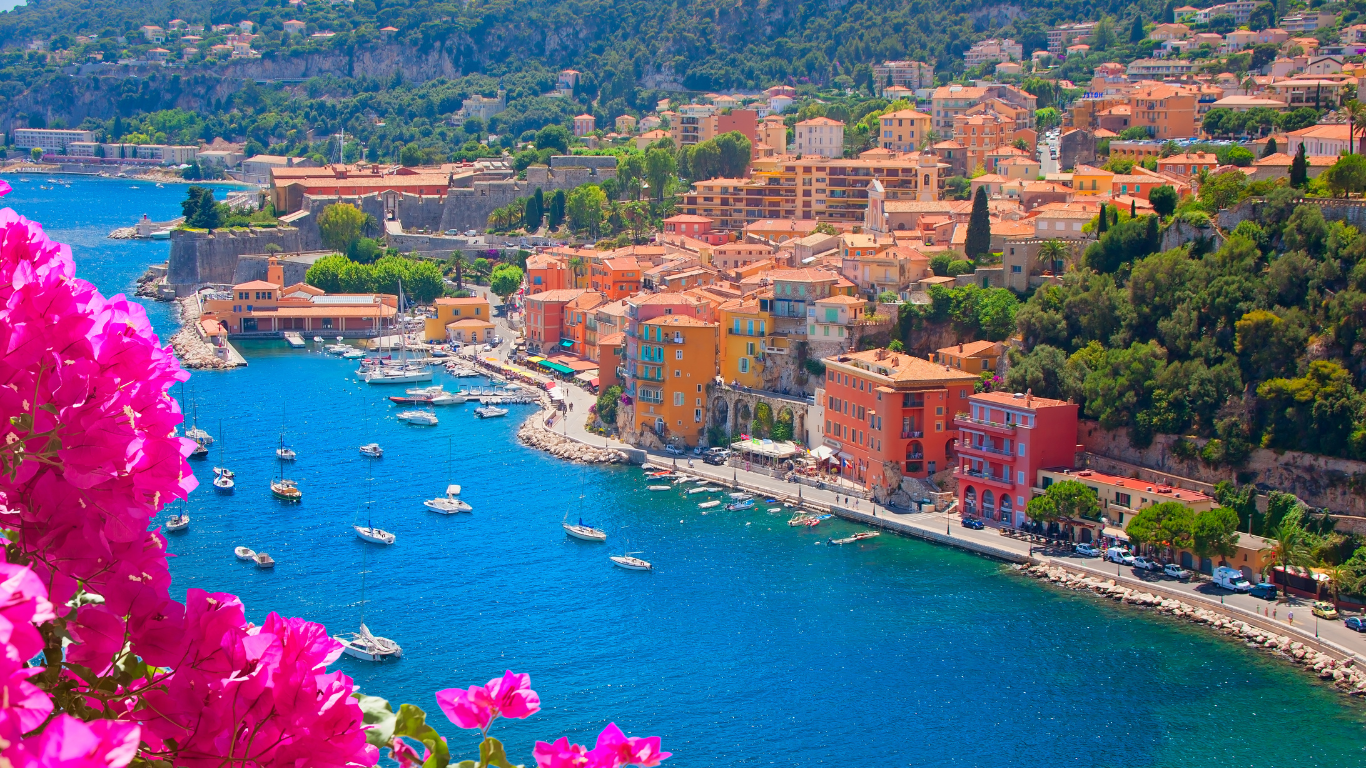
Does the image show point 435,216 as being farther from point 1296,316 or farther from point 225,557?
point 1296,316

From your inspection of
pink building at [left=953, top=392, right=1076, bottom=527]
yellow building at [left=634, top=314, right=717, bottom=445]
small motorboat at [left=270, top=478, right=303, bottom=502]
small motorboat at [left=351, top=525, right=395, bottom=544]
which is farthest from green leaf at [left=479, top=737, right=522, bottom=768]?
yellow building at [left=634, top=314, right=717, bottom=445]

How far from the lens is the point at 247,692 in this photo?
2012 mm

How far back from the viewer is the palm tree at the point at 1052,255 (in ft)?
88.3

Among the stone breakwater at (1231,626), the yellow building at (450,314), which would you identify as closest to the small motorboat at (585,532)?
the stone breakwater at (1231,626)

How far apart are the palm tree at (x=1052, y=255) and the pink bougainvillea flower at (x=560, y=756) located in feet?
83.9

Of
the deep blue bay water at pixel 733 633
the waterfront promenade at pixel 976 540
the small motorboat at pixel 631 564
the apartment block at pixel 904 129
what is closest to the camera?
the deep blue bay water at pixel 733 633

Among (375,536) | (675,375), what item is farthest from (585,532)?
(675,375)

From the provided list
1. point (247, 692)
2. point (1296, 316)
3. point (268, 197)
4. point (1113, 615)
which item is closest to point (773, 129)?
point (268, 197)

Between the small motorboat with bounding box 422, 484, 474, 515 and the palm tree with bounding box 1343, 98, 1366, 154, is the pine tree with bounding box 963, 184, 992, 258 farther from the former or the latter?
the small motorboat with bounding box 422, 484, 474, 515

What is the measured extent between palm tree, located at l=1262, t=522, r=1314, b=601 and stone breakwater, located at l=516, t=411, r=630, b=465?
11002mm

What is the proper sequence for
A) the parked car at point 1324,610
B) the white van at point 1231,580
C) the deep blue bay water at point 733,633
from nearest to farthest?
the deep blue bay water at point 733,633, the parked car at point 1324,610, the white van at point 1231,580

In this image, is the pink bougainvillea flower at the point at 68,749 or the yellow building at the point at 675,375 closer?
the pink bougainvillea flower at the point at 68,749

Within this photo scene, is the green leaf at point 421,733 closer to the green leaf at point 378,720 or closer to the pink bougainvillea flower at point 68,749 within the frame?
the green leaf at point 378,720

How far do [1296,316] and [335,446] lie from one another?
15.7 meters
